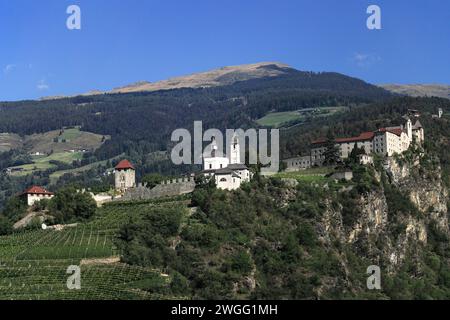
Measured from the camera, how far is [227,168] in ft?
326

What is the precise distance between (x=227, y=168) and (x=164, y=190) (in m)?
8.16

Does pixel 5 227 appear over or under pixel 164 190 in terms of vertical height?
under

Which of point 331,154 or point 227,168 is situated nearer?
point 227,168

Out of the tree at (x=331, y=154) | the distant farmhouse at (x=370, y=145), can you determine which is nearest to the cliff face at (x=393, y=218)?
the distant farmhouse at (x=370, y=145)

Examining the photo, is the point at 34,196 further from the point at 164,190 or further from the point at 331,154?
the point at 331,154

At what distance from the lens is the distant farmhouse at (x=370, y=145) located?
377ft

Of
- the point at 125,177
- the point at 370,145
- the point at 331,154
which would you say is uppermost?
the point at 370,145

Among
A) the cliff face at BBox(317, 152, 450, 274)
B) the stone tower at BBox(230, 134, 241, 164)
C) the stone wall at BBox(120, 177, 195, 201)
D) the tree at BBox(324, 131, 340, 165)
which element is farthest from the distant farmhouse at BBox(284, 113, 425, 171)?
the stone wall at BBox(120, 177, 195, 201)

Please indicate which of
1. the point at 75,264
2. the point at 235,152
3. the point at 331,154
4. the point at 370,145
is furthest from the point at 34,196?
the point at 370,145

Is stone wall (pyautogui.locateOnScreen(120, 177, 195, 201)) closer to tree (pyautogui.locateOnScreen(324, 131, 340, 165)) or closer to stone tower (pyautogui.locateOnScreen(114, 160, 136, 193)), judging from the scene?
stone tower (pyautogui.locateOnScreen(114, 160, 136, 193))

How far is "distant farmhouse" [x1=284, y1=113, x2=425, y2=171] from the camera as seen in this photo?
4520 inches

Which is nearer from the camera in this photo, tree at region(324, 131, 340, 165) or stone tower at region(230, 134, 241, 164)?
stone tower at region(230, 134, 241, 164)

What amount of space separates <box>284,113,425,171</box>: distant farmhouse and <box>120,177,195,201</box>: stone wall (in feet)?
75.7
